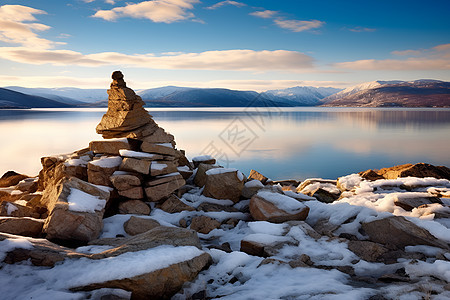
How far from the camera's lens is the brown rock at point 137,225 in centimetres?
984

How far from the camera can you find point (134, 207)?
11688mm

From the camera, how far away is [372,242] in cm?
808

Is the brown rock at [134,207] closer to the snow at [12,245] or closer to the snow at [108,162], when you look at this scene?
the snow at [108,162]

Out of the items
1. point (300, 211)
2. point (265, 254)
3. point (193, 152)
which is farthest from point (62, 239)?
point (193, 152)

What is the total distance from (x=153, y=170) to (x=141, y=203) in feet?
5.23

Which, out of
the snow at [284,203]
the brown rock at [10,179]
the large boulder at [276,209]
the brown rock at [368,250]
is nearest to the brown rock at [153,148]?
the large boulder at [276,209]

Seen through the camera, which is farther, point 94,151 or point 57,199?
point 94,151

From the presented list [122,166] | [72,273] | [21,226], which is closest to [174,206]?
Result: [122,166]


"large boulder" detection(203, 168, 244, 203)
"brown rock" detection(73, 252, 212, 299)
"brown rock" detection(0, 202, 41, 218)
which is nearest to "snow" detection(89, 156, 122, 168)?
"brown rock" detection(0, 202, 41, 218)

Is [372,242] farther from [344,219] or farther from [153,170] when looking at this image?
[153,170]

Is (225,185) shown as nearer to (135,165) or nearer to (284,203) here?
(284,203)

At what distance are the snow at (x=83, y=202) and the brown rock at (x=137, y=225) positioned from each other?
3.69 ft

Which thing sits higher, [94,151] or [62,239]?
[94,151]

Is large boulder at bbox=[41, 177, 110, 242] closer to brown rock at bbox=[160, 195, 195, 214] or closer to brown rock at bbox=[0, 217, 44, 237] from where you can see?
brown rock at bbox=[0, 217, 44, 237]
